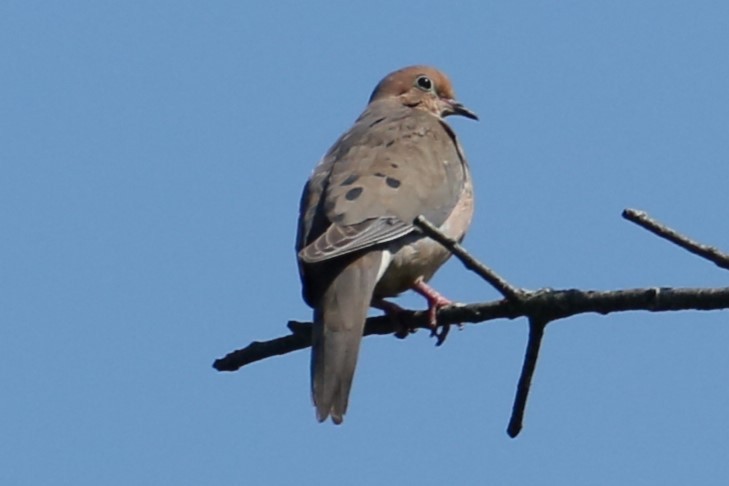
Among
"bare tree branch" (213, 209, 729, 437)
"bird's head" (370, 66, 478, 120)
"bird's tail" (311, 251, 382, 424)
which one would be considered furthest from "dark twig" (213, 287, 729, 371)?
"bird's head" (370, 66, 478, 120)

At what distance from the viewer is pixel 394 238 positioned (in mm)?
5078

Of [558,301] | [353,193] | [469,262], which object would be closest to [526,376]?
[558,301]

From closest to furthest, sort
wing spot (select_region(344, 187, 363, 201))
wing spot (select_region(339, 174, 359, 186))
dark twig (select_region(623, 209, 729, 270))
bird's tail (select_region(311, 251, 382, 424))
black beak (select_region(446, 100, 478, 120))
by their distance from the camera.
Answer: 1. dark twig (select_region(623, 209, 729, 270))
2. bird's tail (select_region(311, 251, 382, 424))
3. wing spot (select_region(344, 187, 363, 201))
4. wing spot (select_region(339, 174, 359, 186))
5. black beak (select_region(446, 100, 478, 120))

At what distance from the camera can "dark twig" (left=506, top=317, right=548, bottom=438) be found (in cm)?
326

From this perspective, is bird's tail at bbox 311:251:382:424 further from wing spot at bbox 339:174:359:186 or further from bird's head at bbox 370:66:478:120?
bird's head at bbox 370:66:478:120

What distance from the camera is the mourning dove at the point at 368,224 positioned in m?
4.50

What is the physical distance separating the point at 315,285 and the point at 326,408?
70 centimetres

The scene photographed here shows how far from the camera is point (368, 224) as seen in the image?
200 inches

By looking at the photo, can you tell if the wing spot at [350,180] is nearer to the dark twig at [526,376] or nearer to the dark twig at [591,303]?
the dark twig at [591,303]

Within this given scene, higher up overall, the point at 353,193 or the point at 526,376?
the point at 353,193

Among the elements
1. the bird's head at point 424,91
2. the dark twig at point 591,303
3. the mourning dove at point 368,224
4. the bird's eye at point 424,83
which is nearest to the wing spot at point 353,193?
the mourning dove at point 368,224

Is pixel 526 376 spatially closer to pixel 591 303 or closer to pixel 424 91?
pixel 591 303

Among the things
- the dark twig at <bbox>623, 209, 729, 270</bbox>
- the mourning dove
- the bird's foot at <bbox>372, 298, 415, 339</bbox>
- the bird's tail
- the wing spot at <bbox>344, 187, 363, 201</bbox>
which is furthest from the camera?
the wing spot at <bbox>344, 187, 363, 201</bbox>

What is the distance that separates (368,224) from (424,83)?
2.57 metres
